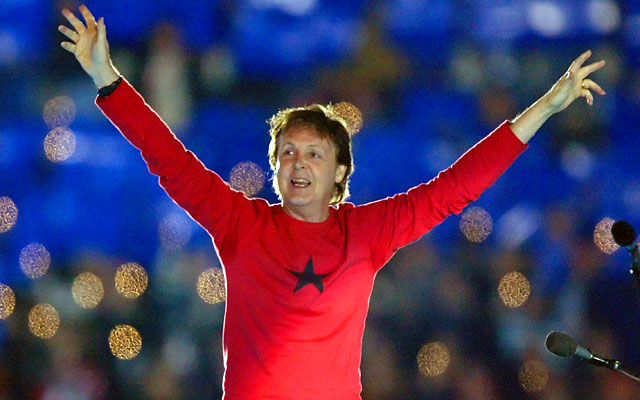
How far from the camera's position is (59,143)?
3.33 metres

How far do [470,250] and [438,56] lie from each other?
83 centimetres

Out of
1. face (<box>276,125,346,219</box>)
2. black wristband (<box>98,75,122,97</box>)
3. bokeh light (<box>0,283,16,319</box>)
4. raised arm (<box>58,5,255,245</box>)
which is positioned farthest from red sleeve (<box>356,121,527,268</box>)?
bokeh light (<box>0,283,16,319</box>)

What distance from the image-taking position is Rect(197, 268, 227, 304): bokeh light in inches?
137

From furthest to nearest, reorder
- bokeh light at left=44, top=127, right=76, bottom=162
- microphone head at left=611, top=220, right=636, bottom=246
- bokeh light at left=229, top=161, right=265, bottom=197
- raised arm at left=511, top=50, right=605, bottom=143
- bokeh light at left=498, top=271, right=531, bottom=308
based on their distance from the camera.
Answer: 1. bokeh light at left=498, top=271, right=531, bottom=308
2. bokeh light at left=229, top=161, right=265, bottom=197
3. bokeh light at left=44, top=127, right=76, bottom=162
4. raised arm at left=511, top=50, right=605, bottom=143
5. microphone head at left=611, top=220, right=636, bottom=246

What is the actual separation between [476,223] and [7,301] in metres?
1.97

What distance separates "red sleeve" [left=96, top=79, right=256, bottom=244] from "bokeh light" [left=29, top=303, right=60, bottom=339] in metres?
1.69

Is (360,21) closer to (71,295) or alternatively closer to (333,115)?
(333,115)

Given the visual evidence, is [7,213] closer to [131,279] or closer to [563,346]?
[131,279]

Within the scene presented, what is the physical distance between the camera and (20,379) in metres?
3.38

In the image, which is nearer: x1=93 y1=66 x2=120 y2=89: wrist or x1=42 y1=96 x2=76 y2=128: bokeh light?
x1=93 y1=66 x2=120 y2=89: wrist

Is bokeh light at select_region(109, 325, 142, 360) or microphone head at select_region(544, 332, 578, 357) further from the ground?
bokeh light at select_region(109, 325, 142, 360)

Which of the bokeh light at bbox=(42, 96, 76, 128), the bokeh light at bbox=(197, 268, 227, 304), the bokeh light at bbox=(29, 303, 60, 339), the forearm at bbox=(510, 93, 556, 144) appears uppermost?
the bokeh light at bbox=(42, 96, 76, 128)

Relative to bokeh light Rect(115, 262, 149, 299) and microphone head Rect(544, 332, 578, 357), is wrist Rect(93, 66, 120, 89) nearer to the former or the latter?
microphone head Rect(544, 332, 578, 357)

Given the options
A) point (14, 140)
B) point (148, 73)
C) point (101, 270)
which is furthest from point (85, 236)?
point (148, 73)
